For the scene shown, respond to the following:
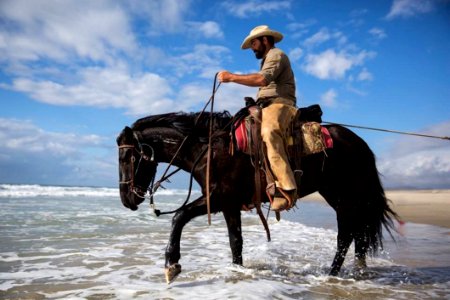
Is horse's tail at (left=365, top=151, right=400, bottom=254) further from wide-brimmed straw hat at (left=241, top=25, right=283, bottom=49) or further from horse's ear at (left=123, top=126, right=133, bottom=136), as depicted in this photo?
horse's ear at (left=123, top=126, right=133, bottom=136)

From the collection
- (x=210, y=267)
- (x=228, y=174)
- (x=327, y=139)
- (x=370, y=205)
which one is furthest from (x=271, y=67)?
(x=210, y=267)

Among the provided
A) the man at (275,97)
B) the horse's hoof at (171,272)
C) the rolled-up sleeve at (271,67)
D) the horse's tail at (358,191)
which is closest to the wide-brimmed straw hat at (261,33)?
the man at (275,97)

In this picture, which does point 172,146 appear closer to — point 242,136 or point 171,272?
point 242,136

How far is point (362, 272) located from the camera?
17.2ft

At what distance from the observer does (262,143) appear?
15.2ft

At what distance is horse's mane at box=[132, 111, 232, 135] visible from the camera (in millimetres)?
4852

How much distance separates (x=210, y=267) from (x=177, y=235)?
62.4 inches

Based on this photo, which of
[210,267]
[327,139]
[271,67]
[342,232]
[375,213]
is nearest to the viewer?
[271,67]

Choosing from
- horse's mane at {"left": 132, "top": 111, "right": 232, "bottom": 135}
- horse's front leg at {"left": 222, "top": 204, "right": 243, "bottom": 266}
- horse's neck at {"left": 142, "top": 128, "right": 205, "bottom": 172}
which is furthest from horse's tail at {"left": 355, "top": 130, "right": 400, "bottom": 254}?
horse's neck at {"left": 142, "top": 128, "right": 205, "bottom": 172}

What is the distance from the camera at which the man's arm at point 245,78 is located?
4.46 meters

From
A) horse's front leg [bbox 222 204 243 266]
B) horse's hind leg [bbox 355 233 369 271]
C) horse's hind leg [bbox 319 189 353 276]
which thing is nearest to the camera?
horse's front leg [bbox 222 204 243 266]

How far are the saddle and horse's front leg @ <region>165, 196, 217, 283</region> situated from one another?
0.73 m

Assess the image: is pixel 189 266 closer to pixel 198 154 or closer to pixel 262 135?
pixel 198 154

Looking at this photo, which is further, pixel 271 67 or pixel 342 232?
pixel 342 232
